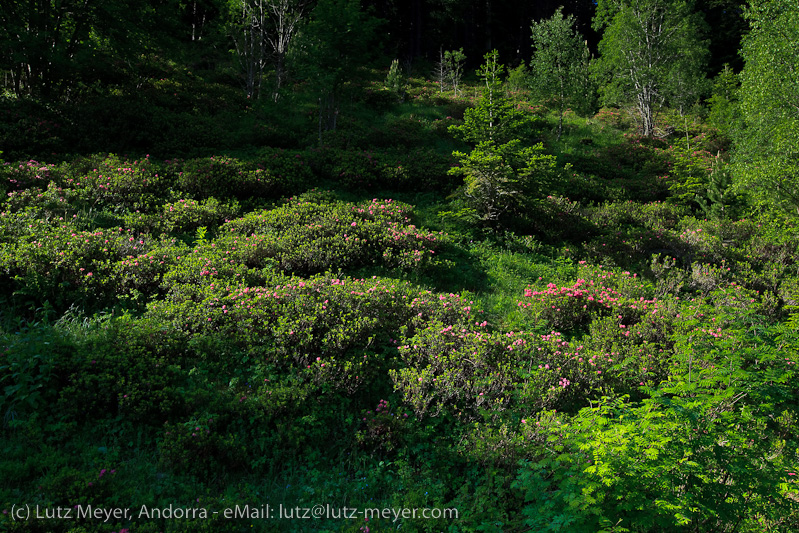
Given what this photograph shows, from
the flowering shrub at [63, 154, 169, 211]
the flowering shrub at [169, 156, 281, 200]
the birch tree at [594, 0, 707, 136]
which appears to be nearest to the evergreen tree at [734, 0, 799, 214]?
the birch tree at [594, 0, 707, 136]

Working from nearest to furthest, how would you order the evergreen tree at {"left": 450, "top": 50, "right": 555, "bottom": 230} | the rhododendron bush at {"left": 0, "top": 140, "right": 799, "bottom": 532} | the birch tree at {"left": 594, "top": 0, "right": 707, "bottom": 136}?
1. the rhododendron bush at {"left": 0, "top": 140, "right": 799, "bottom": 532}
2. the evergreen tree at {"left": 450, "top": 50, "right": 555, "bottom": 230}
3. the birch tree at {"left": 594, "top": 0, "right": 707, "bottom": 136}

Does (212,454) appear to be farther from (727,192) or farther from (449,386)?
(727,192)

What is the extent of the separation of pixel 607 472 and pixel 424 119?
787 inches

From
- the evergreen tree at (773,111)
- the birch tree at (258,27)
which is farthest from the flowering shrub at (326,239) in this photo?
the birch tree at (258,27)

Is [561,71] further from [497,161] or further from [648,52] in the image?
[497,161]

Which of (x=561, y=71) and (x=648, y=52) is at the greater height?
(x=648, y=52)

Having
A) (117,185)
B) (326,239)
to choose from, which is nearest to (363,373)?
(326,239)

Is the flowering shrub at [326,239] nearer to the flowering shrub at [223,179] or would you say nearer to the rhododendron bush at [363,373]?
the rhododendron bush at [363,373]

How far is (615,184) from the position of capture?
15.5 meters

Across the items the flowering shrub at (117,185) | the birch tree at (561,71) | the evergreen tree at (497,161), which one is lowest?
the flowering shrub at (117,185)

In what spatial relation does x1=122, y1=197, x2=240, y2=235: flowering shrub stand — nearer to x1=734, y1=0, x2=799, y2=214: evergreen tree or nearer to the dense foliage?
the dense foliage

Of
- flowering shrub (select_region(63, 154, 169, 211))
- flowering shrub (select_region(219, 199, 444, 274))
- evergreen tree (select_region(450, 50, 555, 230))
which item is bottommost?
flowering shrub (select_region(219, 199, 444, 274))

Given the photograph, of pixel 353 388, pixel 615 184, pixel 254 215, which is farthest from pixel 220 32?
pixel 353 388

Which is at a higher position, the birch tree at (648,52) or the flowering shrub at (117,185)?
the birch tree at (648,52)
